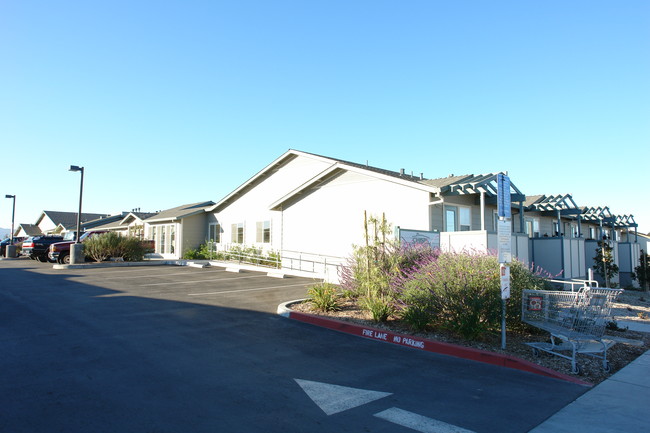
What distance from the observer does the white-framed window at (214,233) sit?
2869 cm

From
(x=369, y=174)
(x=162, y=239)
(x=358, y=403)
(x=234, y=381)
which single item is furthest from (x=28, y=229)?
(x=358, y=403)

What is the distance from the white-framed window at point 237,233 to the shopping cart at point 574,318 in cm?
2116

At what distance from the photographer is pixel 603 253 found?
60.4 ft

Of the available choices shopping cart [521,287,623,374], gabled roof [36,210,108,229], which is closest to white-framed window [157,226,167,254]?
shopping cart [521,287,623,374]

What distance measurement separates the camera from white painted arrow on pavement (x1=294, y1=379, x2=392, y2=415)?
4.91 m

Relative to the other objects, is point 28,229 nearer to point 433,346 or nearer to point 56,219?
point 56,219

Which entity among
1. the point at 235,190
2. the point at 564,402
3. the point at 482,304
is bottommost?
the point at 564,402

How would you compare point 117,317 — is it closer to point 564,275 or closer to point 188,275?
point 188,275

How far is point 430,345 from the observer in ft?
24.8

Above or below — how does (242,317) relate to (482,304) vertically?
below

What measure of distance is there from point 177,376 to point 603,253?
18948mm

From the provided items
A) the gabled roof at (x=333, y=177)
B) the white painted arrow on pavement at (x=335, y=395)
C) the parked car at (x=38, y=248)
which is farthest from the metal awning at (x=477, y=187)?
the parked car at (x=38, y=248)

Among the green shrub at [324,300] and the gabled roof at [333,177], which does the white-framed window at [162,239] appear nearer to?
the gabled roof at [333,177]

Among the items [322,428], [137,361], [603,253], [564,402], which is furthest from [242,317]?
[603,253]
